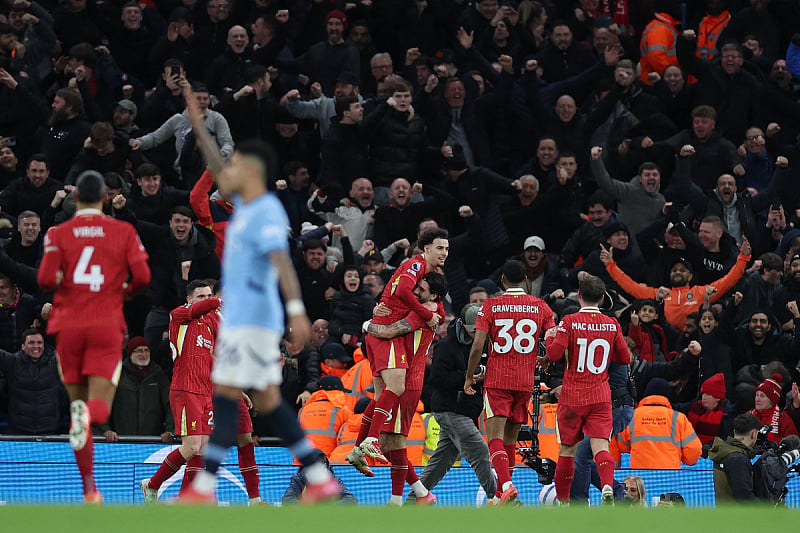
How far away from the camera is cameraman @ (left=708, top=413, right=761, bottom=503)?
13.4 metres

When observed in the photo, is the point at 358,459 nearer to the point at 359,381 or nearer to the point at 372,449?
the point at 372,449

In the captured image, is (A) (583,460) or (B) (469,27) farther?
(B) (469,27)

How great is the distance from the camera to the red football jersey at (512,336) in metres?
13.4

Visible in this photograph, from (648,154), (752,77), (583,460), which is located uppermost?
(752,77)

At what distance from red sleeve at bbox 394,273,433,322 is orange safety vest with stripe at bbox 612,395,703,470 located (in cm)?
291

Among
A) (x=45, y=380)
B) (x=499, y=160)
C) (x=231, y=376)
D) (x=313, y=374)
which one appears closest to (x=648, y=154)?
(x=499, y=160)

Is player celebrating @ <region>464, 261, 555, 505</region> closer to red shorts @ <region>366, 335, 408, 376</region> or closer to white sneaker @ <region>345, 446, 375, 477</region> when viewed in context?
red shorts @ <region>366, 335, 408, 376</region>

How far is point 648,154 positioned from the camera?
19672 mm

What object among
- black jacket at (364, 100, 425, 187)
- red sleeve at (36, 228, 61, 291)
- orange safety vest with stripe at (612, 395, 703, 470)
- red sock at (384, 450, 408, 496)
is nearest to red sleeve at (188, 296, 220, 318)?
red sock at (384, 450, 408, 496)

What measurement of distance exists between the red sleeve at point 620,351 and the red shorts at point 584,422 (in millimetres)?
491

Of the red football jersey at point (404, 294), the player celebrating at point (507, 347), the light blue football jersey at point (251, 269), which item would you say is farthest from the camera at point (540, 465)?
the light blue football jersey at point (251, 269)

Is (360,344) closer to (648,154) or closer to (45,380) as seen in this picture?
(45,380)

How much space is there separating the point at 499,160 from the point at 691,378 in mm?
5099

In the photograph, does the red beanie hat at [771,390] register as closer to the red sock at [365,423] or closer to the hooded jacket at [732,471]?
the hooded jacket at [732,471]
